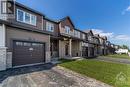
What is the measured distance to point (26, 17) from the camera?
49.0 ft

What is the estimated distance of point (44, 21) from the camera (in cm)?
1825

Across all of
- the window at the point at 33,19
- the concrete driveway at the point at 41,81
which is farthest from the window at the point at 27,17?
the concrete driveway at the point at 41,81

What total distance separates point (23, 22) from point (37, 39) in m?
3.17

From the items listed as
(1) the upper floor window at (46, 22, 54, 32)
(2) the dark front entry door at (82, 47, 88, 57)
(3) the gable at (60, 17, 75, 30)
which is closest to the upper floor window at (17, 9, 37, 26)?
(1) the upper floor window at (46, 22, 54, 32)

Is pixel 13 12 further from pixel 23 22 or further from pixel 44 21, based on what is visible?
pixel 44 21

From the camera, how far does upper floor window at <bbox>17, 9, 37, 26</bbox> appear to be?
13.9 metres

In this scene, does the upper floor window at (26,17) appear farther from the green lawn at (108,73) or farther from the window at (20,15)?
the green lawn at (108,73)

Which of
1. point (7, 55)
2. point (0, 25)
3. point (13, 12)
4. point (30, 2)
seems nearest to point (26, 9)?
point (30, 2)

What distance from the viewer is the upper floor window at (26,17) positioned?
45.7 ft

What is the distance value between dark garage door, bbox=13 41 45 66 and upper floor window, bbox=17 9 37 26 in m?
3.79

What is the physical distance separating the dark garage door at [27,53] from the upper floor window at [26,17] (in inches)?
149

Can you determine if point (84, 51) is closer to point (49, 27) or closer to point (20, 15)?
point (49, 27)

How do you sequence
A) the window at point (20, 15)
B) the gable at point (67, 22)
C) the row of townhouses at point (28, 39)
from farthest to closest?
the gable at point (67, 22) → the window at point (20, 15) → the row of townhouses at point (28, 39)

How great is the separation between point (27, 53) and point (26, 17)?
5667mm
